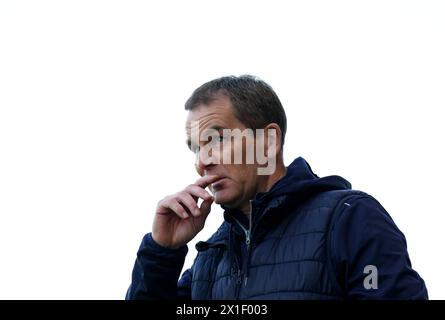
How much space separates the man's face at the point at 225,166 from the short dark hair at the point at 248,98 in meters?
0.05

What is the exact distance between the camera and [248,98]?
348 cm

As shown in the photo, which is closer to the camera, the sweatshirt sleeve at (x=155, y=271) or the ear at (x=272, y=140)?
the sweatshirt sleeve at (x=155, y=271)

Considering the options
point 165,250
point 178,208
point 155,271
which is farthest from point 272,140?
point 155,271

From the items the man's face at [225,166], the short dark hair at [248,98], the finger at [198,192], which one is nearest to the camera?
the finger at [198,192]

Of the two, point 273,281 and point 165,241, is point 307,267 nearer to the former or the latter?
point 273,281

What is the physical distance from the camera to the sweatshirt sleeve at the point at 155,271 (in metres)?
3.36

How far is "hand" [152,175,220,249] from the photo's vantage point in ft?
10.7

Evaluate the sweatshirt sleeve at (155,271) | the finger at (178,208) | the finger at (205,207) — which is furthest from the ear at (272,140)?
the sweatshirt sleeve at (155,271)

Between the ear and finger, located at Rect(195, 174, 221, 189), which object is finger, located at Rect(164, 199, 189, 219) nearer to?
finger, located at Rect(195, 174, 221, 189)

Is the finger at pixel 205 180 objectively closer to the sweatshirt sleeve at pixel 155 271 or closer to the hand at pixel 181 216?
the hand at pixel 181 216

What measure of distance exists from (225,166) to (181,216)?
37cm

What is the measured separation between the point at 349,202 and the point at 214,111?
95cm
